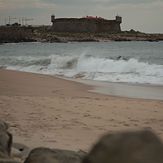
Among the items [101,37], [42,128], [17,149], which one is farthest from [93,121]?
[101,37]

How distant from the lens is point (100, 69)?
2362 cm

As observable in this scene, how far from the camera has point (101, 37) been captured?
12012cm

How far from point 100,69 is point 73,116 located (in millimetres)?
15074

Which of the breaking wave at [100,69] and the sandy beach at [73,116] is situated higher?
the sandy beach at [73,116]

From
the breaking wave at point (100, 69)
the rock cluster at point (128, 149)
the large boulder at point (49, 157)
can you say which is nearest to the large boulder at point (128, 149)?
the rock cluster at point (128, 149)

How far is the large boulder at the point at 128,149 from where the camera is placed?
2037mm

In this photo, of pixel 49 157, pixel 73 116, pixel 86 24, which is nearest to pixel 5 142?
pixel 49 157

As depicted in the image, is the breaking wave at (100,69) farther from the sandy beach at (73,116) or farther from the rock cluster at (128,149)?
the rock cluster at (128,149)

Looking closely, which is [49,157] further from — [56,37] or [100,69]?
[56,37]

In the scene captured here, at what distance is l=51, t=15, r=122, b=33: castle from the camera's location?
128 metres

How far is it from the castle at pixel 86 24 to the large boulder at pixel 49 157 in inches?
4901

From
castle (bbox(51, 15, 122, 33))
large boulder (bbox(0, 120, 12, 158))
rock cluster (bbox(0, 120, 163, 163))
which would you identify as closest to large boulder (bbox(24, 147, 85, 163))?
large boulder (bbox(0, 120, 12, 158))

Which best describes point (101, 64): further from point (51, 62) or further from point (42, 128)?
point (42, 128)

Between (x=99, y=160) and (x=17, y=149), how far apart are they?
357 cm
